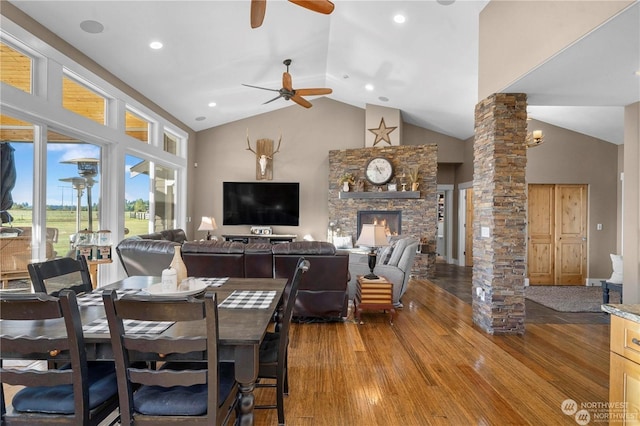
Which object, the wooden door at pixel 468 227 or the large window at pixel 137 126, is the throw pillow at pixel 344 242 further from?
the large window at pixel 137 126

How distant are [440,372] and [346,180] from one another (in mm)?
5179

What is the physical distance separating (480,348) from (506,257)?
3.45 feet

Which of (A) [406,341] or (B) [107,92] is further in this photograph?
(B) [107,92]

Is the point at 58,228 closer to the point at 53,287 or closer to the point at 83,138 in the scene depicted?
the point at 53,287

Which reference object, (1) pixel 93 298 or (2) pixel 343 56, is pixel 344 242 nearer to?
(2) pixel 343 56

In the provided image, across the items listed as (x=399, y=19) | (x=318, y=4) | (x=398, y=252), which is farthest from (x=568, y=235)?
(x=318, y=4)

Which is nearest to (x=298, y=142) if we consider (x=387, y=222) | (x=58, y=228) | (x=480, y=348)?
(x=387, y=222)

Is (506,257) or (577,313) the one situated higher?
(506,257)

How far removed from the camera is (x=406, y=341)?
11.3 feet

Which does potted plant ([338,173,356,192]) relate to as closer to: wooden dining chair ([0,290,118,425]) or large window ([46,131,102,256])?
large window ([46,131,102,256])

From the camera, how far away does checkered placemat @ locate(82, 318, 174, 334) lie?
148 centimetres

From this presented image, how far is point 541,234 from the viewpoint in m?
6.48

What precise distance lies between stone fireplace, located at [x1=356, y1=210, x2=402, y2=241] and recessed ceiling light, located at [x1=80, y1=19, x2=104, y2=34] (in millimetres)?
5510

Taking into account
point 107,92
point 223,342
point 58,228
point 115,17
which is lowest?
point 223,342
